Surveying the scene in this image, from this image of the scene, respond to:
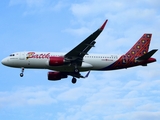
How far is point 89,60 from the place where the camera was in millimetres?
75375

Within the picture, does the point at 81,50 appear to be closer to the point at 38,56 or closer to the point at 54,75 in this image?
the point at 38,56

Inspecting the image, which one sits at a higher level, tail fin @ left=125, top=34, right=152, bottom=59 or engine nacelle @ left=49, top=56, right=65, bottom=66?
tail fin @ left=125, top=34, right=152, bottom=59

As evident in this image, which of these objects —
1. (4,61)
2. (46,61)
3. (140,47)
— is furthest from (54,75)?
(140,47)

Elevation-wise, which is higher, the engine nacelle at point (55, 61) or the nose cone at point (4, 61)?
the nose cone at point (4, 61)

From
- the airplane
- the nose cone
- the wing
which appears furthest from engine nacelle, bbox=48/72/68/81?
the nose cone

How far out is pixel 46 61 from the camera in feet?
242

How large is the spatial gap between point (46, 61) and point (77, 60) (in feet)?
15.2

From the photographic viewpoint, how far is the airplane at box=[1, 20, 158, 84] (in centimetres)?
7338

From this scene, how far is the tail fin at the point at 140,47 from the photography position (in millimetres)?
77450

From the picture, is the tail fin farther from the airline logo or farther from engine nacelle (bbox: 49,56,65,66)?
the airline logo

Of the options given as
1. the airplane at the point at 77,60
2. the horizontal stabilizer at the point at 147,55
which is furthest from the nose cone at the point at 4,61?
the horizontal stabilizer at the point at 147,55

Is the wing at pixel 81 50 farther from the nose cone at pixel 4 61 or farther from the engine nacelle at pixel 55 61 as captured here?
the nose cone at pixel 4 61

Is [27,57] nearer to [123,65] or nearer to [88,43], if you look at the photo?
[88,43]

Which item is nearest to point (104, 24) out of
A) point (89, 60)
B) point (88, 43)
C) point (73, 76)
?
point (88, 43)
